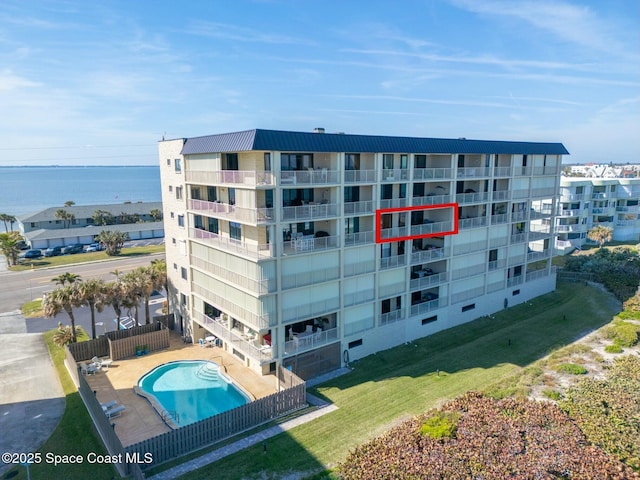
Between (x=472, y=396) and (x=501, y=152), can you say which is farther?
(x=501, y=152)

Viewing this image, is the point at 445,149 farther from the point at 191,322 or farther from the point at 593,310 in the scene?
→ the point at 191,322

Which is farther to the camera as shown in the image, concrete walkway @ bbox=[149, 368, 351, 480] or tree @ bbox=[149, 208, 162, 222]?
tree @ bbox=[149, 208, 162, 222]

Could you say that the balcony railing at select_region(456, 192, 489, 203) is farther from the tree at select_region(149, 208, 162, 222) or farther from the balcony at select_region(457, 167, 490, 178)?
the tree at select_region(149, 208, 162, 222)

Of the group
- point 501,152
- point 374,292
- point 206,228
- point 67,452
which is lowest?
point 67,452

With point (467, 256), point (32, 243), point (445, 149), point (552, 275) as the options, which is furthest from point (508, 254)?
point (32, 243)

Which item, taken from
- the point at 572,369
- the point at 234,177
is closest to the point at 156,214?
the point at 234,177

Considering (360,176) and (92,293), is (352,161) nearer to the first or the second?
(360,176)

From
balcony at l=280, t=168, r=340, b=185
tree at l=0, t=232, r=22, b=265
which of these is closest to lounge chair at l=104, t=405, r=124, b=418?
balcony at l=280, t=168, r=340, b=185
